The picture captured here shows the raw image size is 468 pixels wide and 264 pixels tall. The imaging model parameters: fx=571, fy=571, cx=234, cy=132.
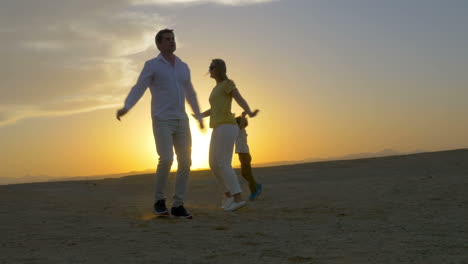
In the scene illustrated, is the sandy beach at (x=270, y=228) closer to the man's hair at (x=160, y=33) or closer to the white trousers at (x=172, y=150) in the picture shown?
the white trousers at (x=172, y=150)

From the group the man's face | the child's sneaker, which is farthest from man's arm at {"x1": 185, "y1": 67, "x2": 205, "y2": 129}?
the child's sneaker

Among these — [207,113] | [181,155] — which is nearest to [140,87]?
[181,155]

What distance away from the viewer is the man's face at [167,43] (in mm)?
7082

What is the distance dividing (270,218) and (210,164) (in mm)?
1266

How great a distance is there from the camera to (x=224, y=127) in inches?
303

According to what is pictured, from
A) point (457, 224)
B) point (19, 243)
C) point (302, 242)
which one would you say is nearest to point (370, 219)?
point (457, 224)

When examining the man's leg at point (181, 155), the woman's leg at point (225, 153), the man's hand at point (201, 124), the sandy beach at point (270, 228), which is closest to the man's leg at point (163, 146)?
the man's leg at point (181, 155)

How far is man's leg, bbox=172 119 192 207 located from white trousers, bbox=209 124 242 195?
60cm

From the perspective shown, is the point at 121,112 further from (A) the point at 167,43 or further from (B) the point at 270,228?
(B) the point at 270,228

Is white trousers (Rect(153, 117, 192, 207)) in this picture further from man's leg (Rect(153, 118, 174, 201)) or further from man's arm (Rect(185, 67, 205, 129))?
man's arm (Rect(185, 67, 205, 129))

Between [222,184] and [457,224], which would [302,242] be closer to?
[457,224]

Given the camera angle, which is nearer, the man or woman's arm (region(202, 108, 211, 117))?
the man

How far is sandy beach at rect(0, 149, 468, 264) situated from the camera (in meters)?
4.61

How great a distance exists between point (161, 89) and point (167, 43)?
0.58 meters
